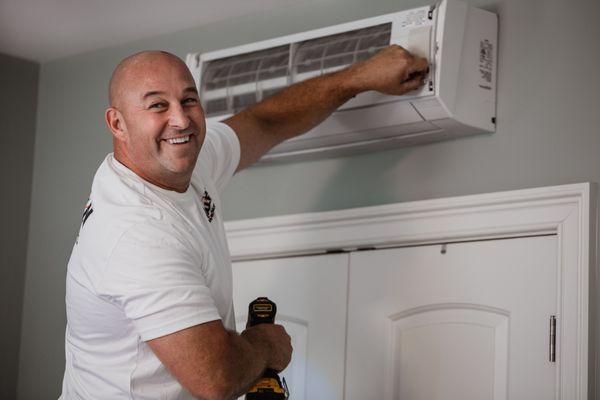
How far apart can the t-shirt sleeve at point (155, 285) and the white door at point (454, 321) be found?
0.91 m

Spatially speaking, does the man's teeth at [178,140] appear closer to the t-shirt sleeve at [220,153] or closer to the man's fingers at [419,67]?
the t-shirt sleeve at [220,153]

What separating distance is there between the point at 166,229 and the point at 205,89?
1113 mm

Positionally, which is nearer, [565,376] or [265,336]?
[265,336]

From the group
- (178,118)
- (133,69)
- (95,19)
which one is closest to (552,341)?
(178,118)

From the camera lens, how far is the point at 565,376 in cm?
243

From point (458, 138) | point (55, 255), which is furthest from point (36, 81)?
point (458, 138)

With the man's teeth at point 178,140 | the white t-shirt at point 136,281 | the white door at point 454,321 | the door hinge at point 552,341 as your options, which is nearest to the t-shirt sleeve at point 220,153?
the white t-shirt at point 136,281

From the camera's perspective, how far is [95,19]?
3439 millimetres

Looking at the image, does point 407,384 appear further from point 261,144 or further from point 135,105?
point 135,105

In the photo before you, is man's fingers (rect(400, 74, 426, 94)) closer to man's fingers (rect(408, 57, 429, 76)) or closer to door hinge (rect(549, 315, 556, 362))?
man's fingers (rect(408, 57, 429, 76))

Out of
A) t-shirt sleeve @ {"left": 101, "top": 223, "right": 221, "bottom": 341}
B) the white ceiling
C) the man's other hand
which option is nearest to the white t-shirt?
t-shirt sleeve @ {"left": 101, "top": 223, "right": 221, "bottom": 341}

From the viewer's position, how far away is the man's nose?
2119mm

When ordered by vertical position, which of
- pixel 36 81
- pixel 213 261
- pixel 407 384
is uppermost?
pixel 36 81

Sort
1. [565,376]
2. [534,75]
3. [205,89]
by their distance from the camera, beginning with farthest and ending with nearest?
[205,89] → [534,75] → [565,376]
